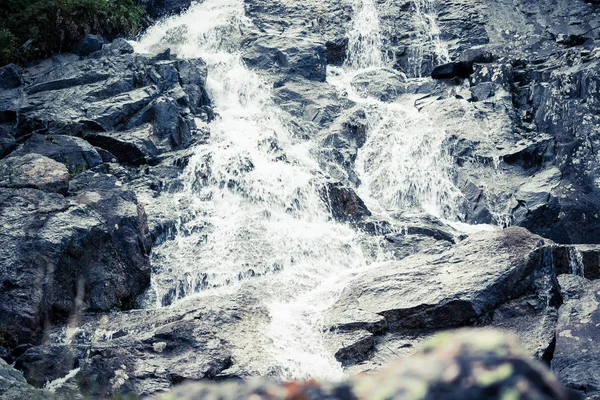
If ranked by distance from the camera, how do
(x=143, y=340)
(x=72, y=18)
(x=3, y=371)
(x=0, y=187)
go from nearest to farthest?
(x=3, y=371), (x=143, y=340), (x=0, y=187), (x=72, y=18)

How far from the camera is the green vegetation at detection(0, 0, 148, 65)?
25.1 metres

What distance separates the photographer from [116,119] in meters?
21.2

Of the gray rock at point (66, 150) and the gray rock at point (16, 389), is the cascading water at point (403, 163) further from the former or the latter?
the gray rock at point (16, 389)

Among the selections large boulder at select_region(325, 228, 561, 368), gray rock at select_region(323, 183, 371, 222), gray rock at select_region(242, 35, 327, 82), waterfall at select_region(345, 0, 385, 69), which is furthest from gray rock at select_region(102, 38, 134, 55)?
large boulder at select_region(325, 228, 561, 368)

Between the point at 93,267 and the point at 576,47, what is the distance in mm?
20094

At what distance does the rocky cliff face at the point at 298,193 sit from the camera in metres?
11.8

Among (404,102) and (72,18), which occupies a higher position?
(72,18)

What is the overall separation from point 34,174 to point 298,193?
24.7ft

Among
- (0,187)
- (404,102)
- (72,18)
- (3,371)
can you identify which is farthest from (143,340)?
(72,18)

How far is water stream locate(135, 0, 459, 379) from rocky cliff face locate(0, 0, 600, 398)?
0.07 metres

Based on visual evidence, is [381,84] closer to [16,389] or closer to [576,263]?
[576,263]

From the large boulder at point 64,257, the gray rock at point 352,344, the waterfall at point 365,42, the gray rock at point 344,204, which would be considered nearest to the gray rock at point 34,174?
the large boulder at point 64,257

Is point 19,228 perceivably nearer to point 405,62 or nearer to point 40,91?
point 40,91

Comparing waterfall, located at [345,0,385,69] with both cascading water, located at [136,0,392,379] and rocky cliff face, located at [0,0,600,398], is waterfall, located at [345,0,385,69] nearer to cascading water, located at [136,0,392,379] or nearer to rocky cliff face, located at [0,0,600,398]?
rocky cliff face, located at [0,0,600,398]
